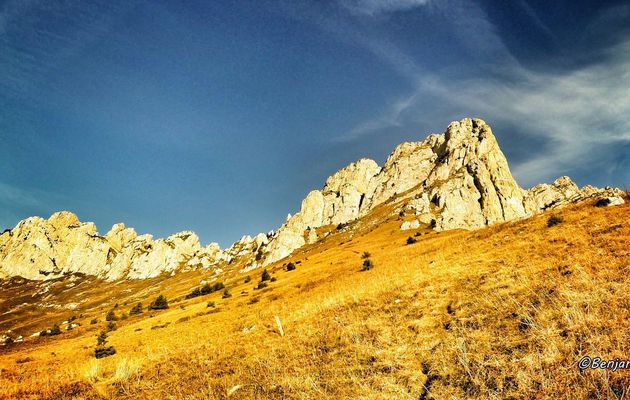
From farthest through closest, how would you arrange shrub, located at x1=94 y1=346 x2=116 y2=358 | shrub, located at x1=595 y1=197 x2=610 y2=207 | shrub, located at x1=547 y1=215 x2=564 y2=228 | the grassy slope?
shrub, located at x1=595 y1=197 x2=610 y2=207 < shrub, located at x1=547 y1=215 x2=564 y2=228 < shrub, located at x1=94 y1=346 x2=116 y2=358 < the grassy slope

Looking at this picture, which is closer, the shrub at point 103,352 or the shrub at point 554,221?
the shrub at point 103,352

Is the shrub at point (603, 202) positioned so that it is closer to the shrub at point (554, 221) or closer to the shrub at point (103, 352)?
the shrub at point (554, 221)

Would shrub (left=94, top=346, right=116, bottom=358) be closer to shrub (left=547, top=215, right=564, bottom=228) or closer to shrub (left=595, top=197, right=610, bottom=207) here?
shrub (left=547, top=215, right=564, bottom=228)

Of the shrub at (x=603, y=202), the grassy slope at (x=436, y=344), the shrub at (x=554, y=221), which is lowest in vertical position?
the grassy slope at (x=436, y=344)

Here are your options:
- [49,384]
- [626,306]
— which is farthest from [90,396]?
[626,306]

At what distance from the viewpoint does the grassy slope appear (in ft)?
28.3

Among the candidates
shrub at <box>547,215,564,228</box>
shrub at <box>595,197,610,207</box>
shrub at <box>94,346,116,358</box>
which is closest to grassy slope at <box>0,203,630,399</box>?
shrub at <box>94,346,116,358</box>

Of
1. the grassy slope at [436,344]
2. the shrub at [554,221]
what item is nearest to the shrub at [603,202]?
the shrub at [554,221]

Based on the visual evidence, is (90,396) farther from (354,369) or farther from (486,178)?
(486,178)

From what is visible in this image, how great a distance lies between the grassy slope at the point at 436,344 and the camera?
28.3 feet

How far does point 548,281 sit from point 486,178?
191863 millimetres

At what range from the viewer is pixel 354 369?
11.3m

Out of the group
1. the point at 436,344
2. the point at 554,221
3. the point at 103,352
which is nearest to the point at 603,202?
the point at 554,221

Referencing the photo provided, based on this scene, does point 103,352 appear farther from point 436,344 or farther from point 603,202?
point 603,202
